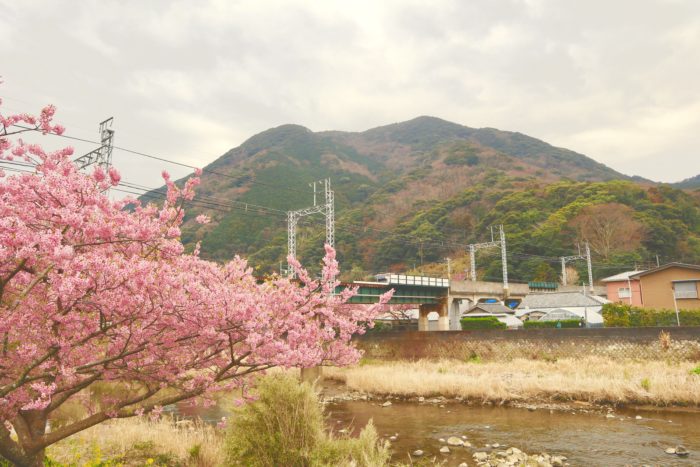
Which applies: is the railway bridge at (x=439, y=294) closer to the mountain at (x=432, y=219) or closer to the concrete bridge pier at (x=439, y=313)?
the concrete bridge pier at (x=439, y=313)

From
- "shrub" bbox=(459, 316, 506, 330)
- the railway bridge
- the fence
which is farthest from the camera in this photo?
the railway bridge

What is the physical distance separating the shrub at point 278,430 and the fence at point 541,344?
25.8 meters

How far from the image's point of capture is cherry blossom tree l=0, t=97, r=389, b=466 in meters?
5.07

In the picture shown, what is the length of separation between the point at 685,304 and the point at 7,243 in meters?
49.8

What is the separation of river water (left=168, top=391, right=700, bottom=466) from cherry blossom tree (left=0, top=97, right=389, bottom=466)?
354 inches

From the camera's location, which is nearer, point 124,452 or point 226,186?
point 124,452

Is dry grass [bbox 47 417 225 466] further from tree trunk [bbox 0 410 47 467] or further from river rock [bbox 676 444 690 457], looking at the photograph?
river rock [bbox 676 444 690 457]

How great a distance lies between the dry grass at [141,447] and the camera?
33.1 feet

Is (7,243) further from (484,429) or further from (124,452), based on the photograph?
(484,429)

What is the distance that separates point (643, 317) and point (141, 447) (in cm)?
3678

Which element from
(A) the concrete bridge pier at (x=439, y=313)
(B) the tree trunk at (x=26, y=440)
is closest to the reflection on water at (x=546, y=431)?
(B) the tree trunk at (x=26, y=440)

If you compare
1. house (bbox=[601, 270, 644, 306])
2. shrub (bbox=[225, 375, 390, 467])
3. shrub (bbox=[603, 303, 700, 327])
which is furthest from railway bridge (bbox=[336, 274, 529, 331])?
shrub (bbox=[225, 375, 390, 467])

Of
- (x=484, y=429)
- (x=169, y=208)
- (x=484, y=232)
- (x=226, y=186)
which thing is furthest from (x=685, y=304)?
(x=226, y=186)

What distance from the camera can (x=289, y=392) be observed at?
874 centimetres
